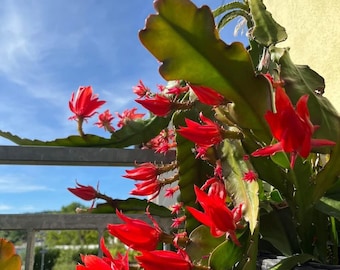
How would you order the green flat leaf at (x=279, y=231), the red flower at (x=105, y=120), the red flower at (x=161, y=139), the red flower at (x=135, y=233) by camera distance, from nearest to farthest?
the red flower at (x=135, y=233)
the green flat leaf at (x=279, y=231)
the red flower at (x=161, y=139)
the red flower at (x=105, y=120)

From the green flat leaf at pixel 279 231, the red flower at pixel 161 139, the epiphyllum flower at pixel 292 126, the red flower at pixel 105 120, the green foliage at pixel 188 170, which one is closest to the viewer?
the epiphyllum flower at pixel 292 126

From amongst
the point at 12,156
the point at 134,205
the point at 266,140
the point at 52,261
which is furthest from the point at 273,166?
the point at 52,261

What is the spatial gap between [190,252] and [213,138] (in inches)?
6.2

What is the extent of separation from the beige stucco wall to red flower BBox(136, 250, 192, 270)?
689 mm

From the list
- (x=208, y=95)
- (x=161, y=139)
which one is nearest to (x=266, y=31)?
(x=208, y=95)

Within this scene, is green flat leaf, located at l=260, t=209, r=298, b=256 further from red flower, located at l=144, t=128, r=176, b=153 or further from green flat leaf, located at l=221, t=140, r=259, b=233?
red flower, located at l=144, t=128, r=176, b=153

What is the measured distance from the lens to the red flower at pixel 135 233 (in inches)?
19.6

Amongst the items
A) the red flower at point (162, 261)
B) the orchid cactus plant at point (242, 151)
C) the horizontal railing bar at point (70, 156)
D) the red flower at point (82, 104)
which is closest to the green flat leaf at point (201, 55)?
the orchid cactus plant at point (242, 151)

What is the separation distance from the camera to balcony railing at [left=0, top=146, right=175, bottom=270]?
2.64 ft

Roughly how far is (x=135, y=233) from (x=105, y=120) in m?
0.60

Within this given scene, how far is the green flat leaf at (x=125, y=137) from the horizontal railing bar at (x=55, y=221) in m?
0.17

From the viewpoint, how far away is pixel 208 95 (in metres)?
0.56

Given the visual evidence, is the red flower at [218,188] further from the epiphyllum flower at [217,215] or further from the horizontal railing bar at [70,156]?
the horizontal railing bar at [70,156]

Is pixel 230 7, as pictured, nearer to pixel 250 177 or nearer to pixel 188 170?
pixel 188 170
